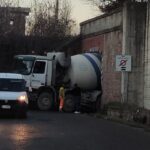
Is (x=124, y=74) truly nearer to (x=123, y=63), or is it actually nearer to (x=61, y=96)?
(x=123, y=63)

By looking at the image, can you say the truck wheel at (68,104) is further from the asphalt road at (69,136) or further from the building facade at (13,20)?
the building facade at (13,20)

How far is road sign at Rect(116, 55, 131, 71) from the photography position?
A: 96.3 ft

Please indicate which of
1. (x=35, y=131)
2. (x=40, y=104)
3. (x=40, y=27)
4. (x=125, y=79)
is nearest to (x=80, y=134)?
(x=35, y=131)

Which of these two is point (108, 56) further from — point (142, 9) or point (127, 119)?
point (127, 119)

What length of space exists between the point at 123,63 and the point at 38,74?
7852 mm

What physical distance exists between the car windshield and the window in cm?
700

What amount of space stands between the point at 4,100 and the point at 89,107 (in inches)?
387

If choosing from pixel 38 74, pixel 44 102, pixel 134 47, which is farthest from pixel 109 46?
pixel 44 102

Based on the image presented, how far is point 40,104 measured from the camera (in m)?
35.8

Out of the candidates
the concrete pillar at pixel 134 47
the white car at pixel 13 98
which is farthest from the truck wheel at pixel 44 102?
the white car at pixel 13 98

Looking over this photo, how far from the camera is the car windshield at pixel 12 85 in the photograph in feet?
93.7

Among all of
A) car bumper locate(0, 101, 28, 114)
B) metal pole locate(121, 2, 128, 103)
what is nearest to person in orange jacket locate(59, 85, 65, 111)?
metal pole locate(121, 2, 128, 103)

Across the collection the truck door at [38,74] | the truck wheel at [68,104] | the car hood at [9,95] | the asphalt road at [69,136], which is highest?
the truck door at [38,74]

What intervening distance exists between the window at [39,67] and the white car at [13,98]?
7.16 metres
